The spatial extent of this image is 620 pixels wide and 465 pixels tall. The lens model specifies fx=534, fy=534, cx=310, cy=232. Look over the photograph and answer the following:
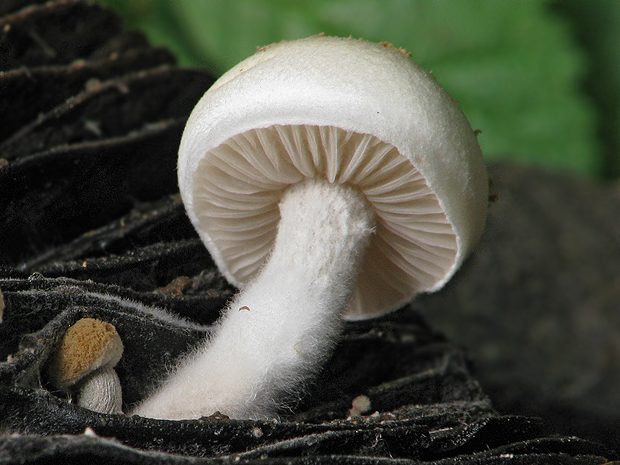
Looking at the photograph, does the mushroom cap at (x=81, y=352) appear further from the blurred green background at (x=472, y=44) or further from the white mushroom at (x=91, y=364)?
the blurred green background at (x=472, y=44)

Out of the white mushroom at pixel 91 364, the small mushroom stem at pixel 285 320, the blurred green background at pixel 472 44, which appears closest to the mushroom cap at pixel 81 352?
the white mushroom at pixel 91 364

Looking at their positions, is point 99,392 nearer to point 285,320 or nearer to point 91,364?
point 91,364

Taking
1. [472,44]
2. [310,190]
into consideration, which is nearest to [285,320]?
[310,190]

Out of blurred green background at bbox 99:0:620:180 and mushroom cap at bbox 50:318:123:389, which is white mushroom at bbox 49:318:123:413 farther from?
blurred green background at bbox 99:0:620:180

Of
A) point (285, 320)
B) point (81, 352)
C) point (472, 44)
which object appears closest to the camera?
point (81, 352)

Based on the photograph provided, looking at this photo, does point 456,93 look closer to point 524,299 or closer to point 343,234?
point 524,299

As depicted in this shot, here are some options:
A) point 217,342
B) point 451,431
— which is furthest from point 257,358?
point 451,431
